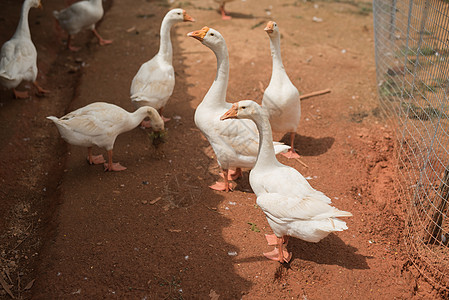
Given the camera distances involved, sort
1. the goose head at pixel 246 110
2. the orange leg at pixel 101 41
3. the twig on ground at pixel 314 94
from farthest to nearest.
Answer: the orange leg at pixel 101 41 → the twig on ground at pixel 314 94 → the goose head at pixel 246 110

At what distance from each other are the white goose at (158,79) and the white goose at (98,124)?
1.67ft

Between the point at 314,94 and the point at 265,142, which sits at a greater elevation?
the point at 265,142

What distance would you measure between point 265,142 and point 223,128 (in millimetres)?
953

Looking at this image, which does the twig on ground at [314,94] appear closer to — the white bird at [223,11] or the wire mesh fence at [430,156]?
the wire mesh fence at [430,156]

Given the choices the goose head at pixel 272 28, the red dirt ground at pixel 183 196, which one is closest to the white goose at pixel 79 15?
the red dirt ground at pixel 183 196

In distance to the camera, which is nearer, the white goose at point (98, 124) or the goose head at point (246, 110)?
the goose head at point (246, 110)

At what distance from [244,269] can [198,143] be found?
267 cm

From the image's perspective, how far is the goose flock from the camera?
4.00m

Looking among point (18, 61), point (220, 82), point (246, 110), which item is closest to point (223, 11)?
point (18, 61)

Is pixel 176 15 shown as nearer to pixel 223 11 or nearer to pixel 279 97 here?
pixel 279 97

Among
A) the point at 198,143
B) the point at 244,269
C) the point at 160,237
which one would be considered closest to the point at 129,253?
the point at 160,237

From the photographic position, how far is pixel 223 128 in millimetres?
5070

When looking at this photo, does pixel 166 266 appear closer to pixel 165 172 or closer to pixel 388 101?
pixel 165 172

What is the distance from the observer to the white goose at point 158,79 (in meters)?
6.20
